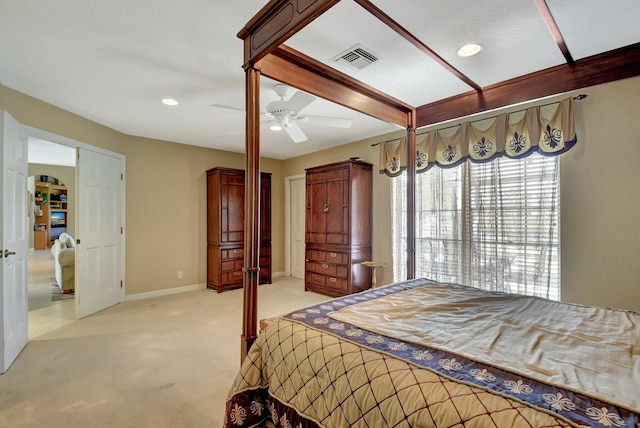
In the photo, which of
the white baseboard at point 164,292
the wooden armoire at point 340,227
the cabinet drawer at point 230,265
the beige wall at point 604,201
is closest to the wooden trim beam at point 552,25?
the beige wall at point 604,201

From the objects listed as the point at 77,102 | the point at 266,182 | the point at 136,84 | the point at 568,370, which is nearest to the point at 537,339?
the point at 568,370

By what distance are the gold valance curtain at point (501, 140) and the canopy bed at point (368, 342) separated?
1.70ft

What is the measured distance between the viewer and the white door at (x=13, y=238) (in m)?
2.40

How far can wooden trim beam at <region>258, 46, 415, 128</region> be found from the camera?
1913 mm

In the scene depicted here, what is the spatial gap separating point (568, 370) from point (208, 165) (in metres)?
5.23

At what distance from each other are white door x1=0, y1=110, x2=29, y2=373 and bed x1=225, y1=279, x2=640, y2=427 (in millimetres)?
2358

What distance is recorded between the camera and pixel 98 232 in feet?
12.6

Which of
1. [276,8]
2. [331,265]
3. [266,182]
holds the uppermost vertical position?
[276,8]

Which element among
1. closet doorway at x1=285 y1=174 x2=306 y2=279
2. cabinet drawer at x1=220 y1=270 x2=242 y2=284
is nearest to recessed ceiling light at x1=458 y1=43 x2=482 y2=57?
closet doorway at x1=285 y1=174 x2=306 y2=279

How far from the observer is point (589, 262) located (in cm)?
265

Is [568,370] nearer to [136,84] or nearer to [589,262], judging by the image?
[589,262]

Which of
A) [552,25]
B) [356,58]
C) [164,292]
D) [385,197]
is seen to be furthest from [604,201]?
[164,292]

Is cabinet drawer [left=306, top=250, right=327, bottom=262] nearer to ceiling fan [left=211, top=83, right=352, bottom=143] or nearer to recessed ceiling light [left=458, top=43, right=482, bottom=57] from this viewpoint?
ceiling fan [left=211, top=83, right=352, bottom=143]

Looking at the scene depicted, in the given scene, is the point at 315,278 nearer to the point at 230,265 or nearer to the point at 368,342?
the point at 230,265
